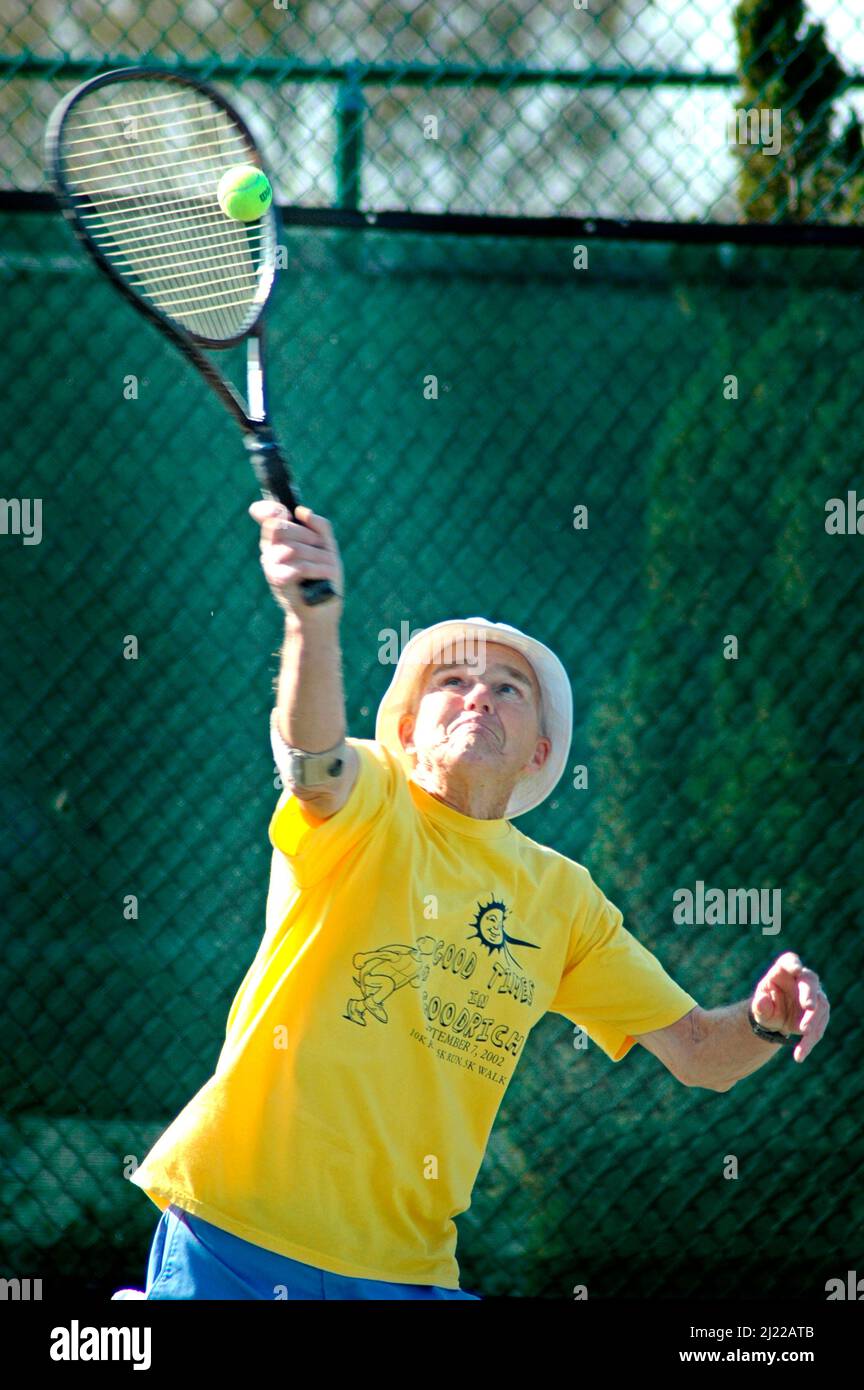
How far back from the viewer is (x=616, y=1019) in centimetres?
274

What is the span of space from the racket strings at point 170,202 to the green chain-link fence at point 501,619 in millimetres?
683

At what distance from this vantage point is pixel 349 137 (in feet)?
12.1

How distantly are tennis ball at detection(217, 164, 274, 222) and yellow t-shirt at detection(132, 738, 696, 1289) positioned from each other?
0.86 meters

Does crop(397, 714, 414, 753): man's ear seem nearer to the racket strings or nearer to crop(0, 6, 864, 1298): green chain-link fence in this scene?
the racket strings

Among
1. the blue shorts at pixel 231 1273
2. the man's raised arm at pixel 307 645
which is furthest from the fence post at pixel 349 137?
the blue shorts at pixel 231 1273

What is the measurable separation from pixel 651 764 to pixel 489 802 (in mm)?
1146

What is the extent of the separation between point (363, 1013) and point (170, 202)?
57.6 inches

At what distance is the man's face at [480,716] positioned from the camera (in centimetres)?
254

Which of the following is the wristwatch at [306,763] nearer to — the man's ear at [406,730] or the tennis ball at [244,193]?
the man's ear at [406,730]

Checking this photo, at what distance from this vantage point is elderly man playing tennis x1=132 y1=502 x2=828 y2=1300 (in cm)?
226

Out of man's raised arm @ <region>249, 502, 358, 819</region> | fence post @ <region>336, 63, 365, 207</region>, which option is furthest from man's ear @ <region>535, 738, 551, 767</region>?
fence post @ <region>336, 63, 365, 207</region>

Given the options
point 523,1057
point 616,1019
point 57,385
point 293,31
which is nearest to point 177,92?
point 57,385

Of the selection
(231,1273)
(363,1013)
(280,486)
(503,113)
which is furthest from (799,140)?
(231,1273)
